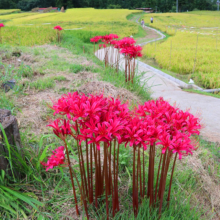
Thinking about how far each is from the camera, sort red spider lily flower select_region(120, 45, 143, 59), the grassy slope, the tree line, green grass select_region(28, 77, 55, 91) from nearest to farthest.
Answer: the grassy slope → green grass select_region(28, 77, 55, 91) → red spider lily flower select_region(120, 45, 143, 59) → the tree line

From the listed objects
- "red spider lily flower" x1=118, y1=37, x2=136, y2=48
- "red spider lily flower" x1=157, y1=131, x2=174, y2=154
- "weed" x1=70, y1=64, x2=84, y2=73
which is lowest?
"weed" x1=70, y1=64, x2=84, y2=73

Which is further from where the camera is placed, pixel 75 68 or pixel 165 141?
pixel 75 68

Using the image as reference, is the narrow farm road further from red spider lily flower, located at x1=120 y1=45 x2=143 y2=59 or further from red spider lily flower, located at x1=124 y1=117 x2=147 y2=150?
red spider lily flower, located at x1=124 y1=117 x2=147 y2=150

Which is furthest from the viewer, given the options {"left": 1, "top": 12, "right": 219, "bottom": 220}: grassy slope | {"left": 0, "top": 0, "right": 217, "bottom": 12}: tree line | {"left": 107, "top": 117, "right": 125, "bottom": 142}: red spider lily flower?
{"left": 0, "top": 0, "right": 217, "bottom": 12}: tree line

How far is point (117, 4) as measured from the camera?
4006cm

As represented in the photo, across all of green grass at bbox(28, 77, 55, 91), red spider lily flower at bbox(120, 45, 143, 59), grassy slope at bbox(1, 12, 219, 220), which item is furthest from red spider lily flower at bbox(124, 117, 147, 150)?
red spider lily flower at bbox(120, 45, 143, 59)

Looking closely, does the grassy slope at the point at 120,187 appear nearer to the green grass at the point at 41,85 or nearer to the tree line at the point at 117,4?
the green grass at the point at 41,85

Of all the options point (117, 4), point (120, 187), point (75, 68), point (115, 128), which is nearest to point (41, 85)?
point (75, 68)

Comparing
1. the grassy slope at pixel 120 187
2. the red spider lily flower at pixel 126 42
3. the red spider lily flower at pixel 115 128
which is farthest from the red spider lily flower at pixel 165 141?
the red spider lily flower at pixel 126 42

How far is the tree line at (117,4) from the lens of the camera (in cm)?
2970

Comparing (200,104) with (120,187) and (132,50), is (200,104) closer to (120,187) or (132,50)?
(132,50)

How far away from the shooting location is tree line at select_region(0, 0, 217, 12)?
2970cm

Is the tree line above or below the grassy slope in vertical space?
above

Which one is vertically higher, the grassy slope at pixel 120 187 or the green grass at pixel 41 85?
the green grass at pixel 41 85
